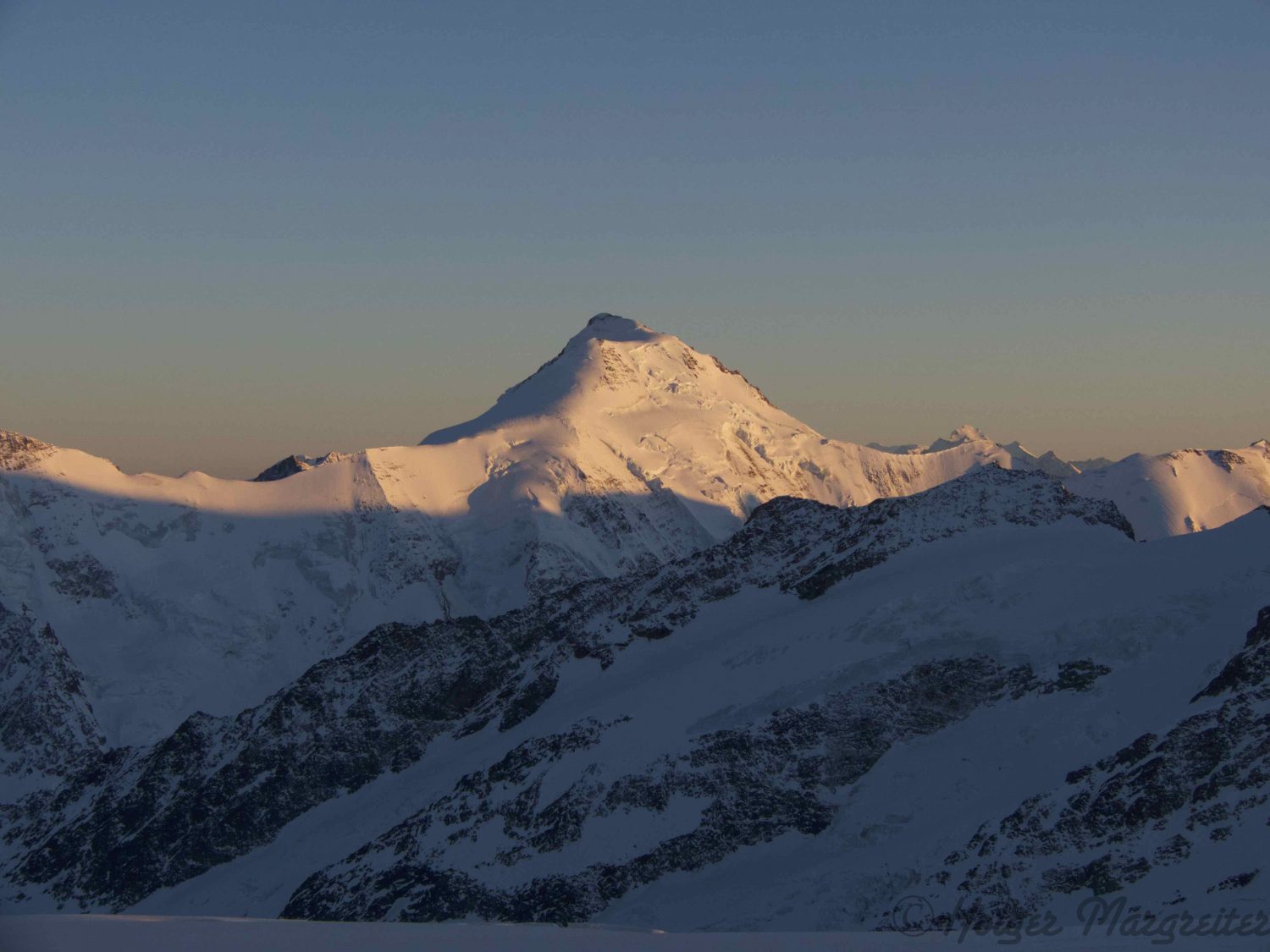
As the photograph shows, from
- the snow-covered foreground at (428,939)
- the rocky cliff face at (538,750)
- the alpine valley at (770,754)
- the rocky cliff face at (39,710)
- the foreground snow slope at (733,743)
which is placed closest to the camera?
the snow-covered foreground at (428,939)

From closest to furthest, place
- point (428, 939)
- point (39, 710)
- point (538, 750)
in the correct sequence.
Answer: point (428, 939), point (538, 750), point (39, 710)

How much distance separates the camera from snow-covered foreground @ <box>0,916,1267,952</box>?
5291 cm

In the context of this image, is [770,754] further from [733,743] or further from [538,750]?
[538,750]

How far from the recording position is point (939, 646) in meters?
120

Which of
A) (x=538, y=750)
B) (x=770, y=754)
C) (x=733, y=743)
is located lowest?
(x=770, y=754)

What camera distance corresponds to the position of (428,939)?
2176 inches

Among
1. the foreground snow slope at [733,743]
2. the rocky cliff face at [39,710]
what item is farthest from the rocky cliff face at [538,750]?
the rocky cliff face at [39,710]

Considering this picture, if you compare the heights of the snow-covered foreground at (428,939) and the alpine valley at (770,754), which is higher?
the snow-covered foreground at (428,939)

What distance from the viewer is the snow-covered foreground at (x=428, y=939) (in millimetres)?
52906

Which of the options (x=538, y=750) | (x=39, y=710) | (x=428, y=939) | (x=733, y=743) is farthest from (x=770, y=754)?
(x=39, y=710)

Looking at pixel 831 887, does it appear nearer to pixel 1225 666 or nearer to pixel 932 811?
pixel 932 811

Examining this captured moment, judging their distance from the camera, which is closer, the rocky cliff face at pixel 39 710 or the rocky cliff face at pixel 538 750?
the rocky cliff face at pixel 538 750

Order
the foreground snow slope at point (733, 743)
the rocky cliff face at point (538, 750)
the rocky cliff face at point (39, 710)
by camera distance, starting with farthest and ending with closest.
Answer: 1. the rocky cliff face at point (39, 710)
2. the rocky cliff face at point (538, 750)
3. the foreground snow slope at point (733, 743)

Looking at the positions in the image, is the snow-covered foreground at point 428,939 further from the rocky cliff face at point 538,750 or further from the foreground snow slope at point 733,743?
the rocky cliff face at point 538,750
